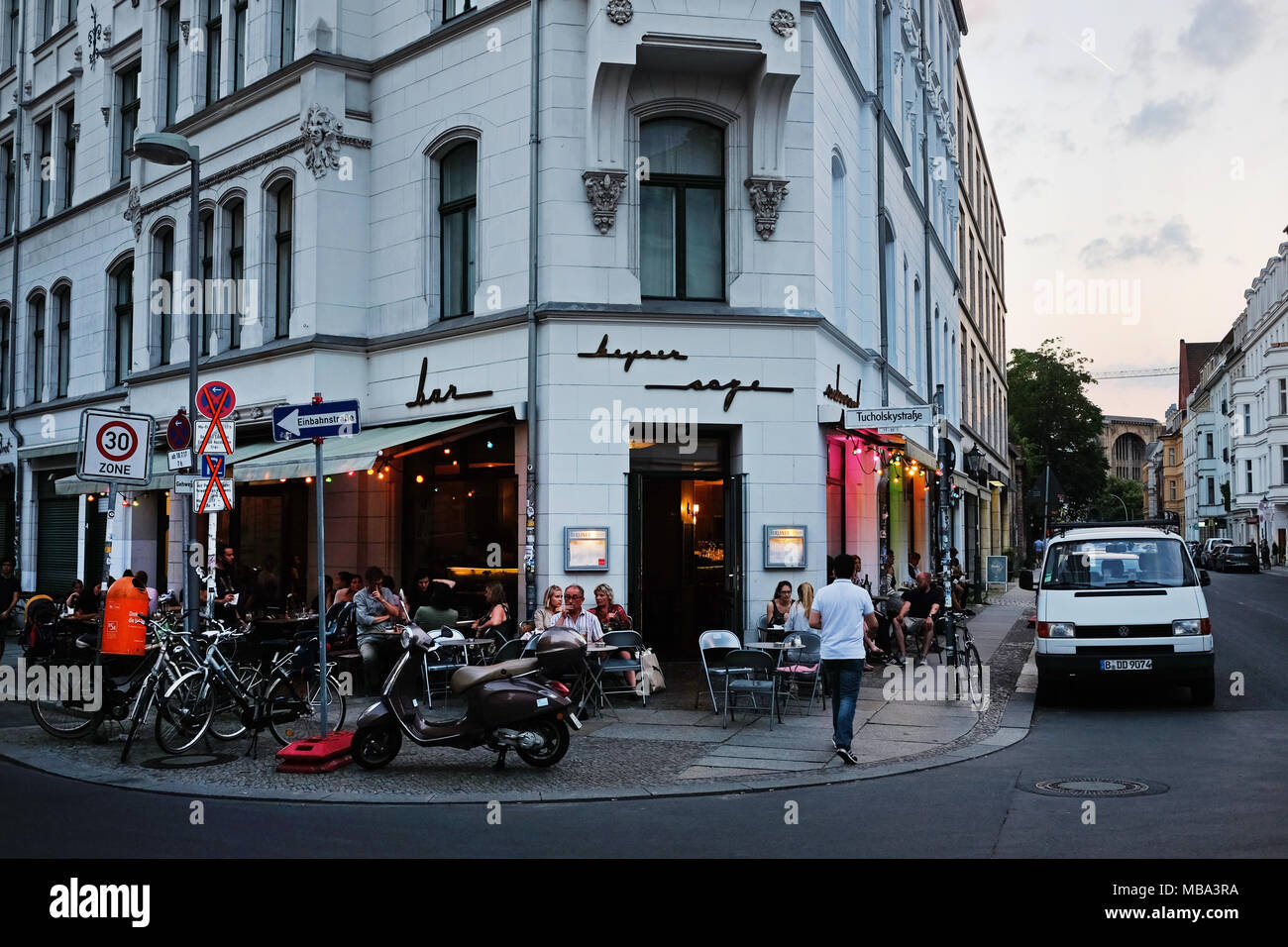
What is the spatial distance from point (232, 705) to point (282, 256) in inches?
412

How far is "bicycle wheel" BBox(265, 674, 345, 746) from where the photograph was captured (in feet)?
37.2

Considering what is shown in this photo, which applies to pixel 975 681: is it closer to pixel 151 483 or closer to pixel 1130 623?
pixel 1130 623

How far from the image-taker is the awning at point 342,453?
15547 mm

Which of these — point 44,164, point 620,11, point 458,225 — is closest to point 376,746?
point 458,225

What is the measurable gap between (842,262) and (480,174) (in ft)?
19.3

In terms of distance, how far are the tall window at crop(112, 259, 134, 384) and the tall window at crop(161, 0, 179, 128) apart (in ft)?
14.4

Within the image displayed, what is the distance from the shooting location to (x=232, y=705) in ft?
36.9

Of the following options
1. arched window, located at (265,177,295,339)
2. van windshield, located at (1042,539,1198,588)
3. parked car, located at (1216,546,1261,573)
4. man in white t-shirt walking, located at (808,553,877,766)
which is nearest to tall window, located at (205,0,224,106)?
arched window, located at (265,177,295,339)

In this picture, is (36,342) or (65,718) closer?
(65,718)

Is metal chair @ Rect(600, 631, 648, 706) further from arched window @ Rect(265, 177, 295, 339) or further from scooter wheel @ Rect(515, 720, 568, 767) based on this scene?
arched window @ Rect(265, 177, 295, 339)

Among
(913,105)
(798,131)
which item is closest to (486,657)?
(798,131)
